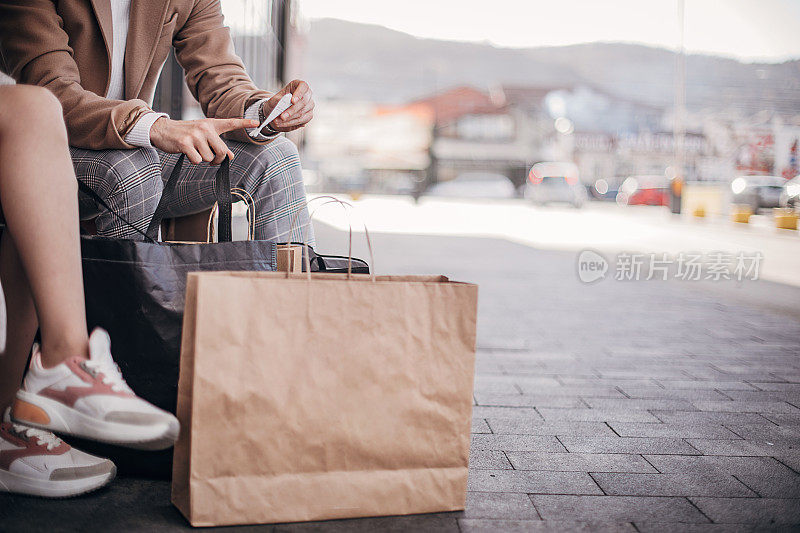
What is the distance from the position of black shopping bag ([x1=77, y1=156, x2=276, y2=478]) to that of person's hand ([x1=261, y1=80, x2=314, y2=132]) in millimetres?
555

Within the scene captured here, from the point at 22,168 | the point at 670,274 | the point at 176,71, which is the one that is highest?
the point at 176,71

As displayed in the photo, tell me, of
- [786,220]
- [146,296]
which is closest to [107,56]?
[146,296]

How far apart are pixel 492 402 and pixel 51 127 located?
1.79 metres

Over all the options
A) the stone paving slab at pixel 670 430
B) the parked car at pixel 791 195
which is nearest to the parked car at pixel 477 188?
the parked car at pixel 791 195

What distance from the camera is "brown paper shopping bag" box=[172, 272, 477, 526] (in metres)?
1.38

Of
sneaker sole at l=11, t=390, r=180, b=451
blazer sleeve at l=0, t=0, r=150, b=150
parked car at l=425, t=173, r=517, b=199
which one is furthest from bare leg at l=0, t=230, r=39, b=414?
parked car at l=425, t=173, r=517, b=199

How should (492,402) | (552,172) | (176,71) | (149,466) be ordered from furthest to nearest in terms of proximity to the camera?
(552,172), (176,71), (492,402), (149,466)

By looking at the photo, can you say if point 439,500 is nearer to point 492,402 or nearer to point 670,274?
point 492,402

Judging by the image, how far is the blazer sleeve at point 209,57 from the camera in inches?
90.4

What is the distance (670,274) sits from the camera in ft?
25.7

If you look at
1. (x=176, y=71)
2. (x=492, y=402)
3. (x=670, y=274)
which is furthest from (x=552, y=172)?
(x=492, y=402)

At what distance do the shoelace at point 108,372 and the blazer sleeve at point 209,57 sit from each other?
41.5 inches

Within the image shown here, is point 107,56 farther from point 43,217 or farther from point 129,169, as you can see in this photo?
point 43,217

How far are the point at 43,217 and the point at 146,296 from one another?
25cm
